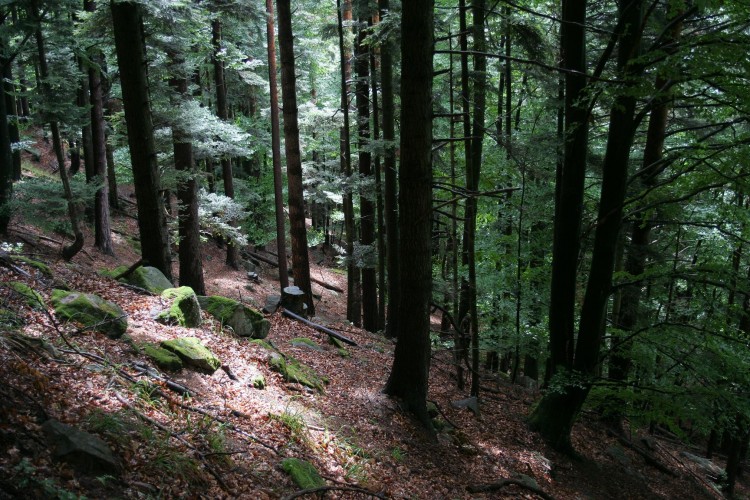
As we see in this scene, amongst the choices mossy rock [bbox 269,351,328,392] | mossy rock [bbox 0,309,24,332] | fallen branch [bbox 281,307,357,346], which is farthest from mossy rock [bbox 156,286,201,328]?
fallen branch [bbox 281,307,357,346]

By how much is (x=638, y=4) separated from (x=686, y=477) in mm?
10532

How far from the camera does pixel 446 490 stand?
596cm

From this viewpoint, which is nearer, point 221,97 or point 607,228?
point 607,228

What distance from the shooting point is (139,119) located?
7.86 metres

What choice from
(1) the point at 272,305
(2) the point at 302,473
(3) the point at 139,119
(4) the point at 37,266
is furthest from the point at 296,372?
(3) the point at 139,119

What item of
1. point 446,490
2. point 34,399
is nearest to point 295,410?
point 446,490

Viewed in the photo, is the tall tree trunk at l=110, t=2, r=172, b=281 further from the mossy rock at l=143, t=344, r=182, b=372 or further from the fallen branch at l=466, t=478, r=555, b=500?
the fallen branch at l=466, t=478, r=555, b=500

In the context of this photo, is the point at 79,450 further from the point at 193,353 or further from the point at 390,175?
the point at 390,175

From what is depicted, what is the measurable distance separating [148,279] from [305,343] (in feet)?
11.3

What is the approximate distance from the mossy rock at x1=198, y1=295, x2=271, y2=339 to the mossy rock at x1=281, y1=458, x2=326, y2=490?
3.70 m

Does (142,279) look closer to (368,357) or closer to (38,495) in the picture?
(368,357)

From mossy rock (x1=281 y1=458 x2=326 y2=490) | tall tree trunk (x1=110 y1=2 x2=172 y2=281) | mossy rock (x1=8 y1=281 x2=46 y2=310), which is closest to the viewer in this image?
mossy rock (x1=281 y1=458 x2=326 y2=490)

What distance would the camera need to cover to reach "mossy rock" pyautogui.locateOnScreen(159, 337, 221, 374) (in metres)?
5.89

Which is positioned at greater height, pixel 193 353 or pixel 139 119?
pixel 139 119
